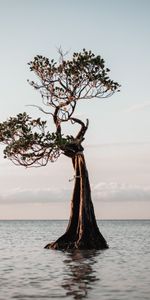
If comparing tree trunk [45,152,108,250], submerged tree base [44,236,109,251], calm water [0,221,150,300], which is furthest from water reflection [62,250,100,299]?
tree trunk [45,152,108,250]

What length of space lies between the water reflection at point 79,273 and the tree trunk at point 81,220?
781 mm

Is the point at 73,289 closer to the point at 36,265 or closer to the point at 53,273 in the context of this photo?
the point at 53,273

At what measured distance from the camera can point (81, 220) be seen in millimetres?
38531

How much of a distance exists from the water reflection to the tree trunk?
781mm

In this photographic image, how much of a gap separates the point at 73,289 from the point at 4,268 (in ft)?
35.5

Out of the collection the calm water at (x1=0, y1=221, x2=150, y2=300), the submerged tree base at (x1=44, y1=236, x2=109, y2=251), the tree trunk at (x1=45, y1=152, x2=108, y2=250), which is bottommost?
the calm water at (x1=0, y1=221, x2=150, y2=300)

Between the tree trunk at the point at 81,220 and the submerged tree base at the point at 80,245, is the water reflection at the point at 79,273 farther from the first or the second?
the tree trunk at the point at 81,220

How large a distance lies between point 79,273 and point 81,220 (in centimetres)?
939

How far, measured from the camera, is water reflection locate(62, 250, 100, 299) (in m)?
23.0

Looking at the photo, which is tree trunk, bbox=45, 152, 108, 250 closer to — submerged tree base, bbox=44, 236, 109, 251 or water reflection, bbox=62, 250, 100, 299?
submerged tree base, bbox=44, 236, 109, 251

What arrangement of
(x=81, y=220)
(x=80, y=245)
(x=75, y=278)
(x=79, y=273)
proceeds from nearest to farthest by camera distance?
(x=75, y=278) < (x=79, y=273) < (x=80, y=245) < (x=81, y=220)

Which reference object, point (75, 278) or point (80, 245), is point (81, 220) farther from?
point (75, 278)

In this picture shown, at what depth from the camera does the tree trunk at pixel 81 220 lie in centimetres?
3847

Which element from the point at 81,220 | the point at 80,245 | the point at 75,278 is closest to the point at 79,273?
the point at 75,278
